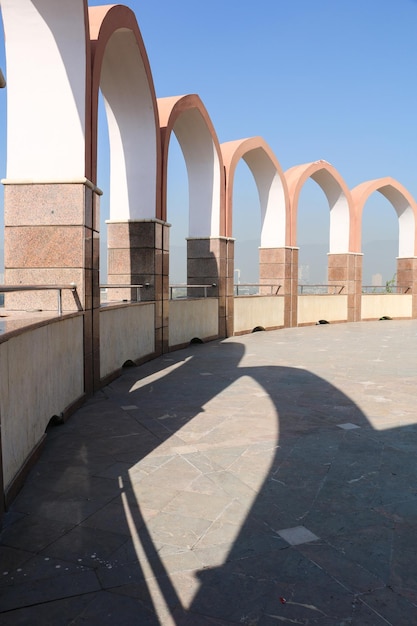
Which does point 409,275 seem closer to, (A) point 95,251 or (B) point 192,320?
(B) point 192,320

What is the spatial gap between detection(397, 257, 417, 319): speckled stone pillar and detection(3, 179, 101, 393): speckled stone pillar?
17.2m

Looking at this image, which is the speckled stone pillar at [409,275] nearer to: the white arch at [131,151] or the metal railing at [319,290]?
the metal railing at [319,290]

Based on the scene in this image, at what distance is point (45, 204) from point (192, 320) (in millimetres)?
6043

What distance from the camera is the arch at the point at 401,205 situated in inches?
782

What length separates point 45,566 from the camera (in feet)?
8.77

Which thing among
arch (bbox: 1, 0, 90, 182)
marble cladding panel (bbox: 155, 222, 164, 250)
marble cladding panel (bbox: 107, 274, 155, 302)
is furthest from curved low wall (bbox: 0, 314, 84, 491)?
marble cladding panel (bbox: 155, 222, 164, 250)

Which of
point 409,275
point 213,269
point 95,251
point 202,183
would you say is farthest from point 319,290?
point 95,251

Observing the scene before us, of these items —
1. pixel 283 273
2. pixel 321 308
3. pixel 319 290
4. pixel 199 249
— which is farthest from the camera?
pixel 319 290

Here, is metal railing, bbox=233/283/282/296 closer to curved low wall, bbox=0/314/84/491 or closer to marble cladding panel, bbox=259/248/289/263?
marble cladding panel, bbox=259/248/289/263

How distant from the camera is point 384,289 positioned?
2166 cm

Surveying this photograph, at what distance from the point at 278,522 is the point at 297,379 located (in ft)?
15.0

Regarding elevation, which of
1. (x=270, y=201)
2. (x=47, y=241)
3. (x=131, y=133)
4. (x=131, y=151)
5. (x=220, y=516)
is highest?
(x=131, y=133)

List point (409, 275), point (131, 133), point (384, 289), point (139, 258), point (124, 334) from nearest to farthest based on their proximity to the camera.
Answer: point (124, 334) < point (131, 133) < point (139, 258) < point (409, 275) < point (384, 289)

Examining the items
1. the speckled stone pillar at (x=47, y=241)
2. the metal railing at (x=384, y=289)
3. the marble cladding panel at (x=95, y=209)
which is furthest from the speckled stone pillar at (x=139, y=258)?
the metal railing at (x=384, y=289)
